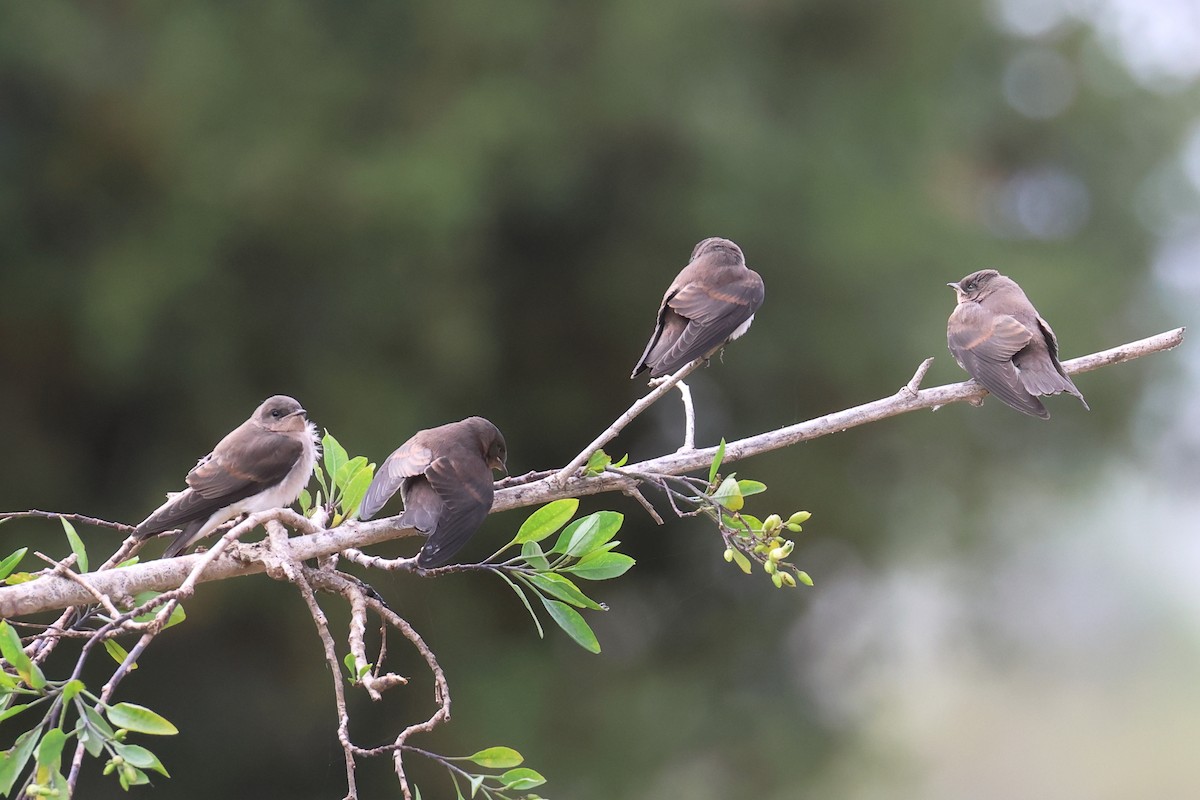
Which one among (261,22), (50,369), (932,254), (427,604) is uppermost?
(261,22)

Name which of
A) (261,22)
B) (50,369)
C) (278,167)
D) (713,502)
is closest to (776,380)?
(278,167)

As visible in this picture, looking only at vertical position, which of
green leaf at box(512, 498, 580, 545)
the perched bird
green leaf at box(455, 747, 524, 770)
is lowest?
green leaf at box(455, 747, 524, 770)

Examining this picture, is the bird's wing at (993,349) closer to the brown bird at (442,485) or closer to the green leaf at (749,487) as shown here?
the green leaf at (749,487)

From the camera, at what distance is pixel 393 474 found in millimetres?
2145

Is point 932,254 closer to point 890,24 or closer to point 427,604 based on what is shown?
point 890,24

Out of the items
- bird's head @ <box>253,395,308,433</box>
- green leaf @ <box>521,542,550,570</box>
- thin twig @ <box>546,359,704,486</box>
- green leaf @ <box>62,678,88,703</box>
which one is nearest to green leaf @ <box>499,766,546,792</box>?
green leaf @ <box>521,542,550,570</box>

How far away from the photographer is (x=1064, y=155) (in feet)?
29.4

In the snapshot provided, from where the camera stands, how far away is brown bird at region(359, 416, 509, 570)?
6.34ft

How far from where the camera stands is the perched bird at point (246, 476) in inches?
99.7

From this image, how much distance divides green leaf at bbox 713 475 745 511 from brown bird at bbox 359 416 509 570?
1.25 feet

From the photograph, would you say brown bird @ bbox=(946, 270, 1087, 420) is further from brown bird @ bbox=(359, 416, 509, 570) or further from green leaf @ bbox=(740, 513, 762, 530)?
brown bird @ bbox=(359, 416, 509, 570)

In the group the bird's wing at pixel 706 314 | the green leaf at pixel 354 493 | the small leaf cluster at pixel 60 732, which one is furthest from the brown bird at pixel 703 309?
the small leaf cluster at pixel 60 732

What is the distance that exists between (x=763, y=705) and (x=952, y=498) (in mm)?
1901

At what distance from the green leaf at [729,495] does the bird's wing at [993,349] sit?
97 centimetres
